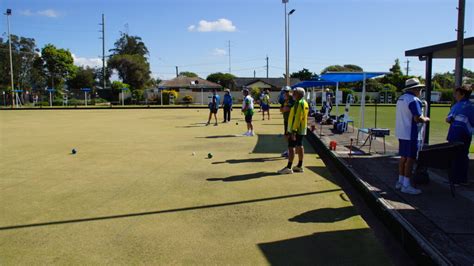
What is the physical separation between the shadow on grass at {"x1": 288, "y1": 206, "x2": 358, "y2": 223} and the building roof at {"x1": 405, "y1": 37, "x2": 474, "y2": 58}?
14.9 ft

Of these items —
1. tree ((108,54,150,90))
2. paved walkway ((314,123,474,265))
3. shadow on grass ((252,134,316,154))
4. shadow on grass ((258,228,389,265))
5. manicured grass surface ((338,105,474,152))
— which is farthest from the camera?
tree ((108,54,150,90))

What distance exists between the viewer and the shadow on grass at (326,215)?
16.9 ft

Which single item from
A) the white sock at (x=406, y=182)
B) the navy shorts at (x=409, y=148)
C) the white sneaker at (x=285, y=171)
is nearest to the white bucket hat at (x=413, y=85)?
the navy shorts at (x=409, y=148)

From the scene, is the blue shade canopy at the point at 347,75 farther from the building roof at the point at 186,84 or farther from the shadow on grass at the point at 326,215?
the building roof at the point at 186,84

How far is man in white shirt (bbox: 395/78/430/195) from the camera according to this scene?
5715 millimetres

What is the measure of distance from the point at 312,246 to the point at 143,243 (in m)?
1.84

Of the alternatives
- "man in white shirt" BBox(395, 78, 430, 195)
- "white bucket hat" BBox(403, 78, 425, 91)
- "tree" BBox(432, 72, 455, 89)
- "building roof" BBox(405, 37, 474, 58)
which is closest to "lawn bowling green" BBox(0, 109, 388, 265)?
"man in white shirt" BBox(395, 78, 430, 195)

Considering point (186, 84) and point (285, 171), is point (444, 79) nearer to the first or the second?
point (186, 84)

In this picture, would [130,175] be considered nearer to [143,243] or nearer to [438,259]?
[143,243]

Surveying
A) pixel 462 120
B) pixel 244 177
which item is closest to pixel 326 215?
pixel 244 177

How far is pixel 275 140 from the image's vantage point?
13.3 m

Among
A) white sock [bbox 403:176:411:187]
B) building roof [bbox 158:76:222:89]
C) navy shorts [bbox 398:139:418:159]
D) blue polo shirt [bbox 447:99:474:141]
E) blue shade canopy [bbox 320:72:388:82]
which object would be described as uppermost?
building roof [bbox 158:76:222:89]

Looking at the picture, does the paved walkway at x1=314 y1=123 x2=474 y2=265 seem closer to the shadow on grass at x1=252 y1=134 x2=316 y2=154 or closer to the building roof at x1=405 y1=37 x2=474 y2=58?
the building roof at x1=405 y1=37 x2=474 y2=58

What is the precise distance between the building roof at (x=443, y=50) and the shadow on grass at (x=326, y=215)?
455 centimetres
